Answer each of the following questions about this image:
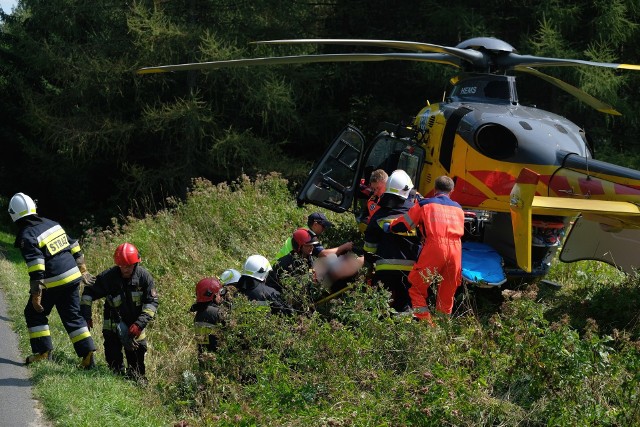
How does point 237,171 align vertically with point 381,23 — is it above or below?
below

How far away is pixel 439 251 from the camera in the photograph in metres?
9.01

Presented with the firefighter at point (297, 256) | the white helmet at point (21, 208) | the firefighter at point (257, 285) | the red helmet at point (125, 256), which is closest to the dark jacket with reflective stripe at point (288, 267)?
the firefighter at point (297, 256)

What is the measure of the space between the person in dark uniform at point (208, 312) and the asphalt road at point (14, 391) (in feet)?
5.51

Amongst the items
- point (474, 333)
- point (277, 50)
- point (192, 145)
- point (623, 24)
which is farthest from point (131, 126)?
point (474, 333)

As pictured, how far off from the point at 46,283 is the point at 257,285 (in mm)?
2319

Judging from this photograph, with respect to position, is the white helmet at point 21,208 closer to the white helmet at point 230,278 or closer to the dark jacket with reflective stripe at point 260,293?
the white helmet at point 230,278

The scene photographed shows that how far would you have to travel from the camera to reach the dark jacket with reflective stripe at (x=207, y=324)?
8.60m

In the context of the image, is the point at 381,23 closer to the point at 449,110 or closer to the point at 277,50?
the point at 277,50

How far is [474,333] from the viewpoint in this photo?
7.94 metres

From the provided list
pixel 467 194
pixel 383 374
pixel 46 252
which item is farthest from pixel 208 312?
pixel 467 194

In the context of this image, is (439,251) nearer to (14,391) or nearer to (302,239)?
(302,239)

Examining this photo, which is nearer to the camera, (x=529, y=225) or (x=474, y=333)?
(x=474, y=333)

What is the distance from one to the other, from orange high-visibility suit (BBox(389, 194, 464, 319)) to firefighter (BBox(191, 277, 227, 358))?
6.60ft

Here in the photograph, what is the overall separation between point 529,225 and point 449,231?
0.83m
